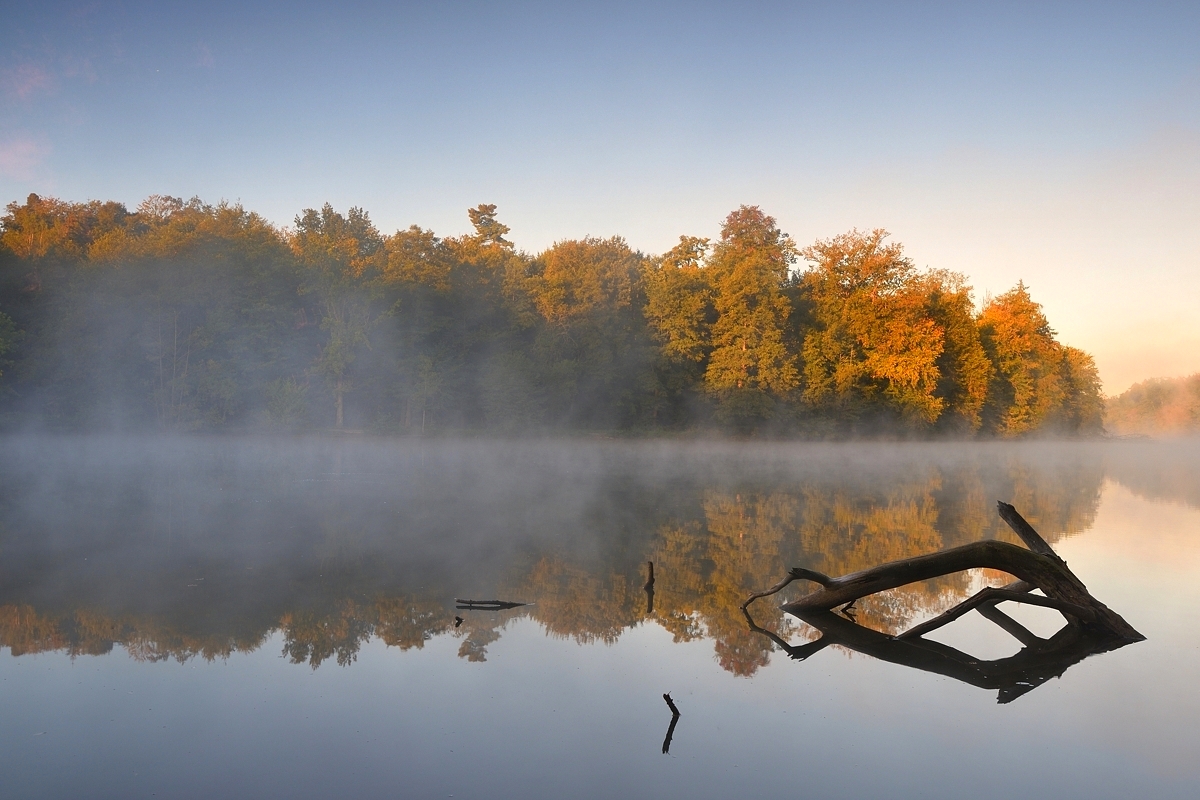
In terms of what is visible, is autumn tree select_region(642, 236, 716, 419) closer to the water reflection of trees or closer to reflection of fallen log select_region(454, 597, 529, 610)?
the water reflection of trees

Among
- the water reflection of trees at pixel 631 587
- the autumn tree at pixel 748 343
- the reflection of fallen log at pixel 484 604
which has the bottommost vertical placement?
the water reflection of trees at pixel 631 587

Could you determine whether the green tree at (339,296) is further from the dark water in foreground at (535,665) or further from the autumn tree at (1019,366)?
the autumn tree at (1019,366)

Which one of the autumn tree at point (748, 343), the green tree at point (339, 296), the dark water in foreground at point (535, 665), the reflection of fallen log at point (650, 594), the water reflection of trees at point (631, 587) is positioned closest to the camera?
the dark water in foreground at point (535, 665)

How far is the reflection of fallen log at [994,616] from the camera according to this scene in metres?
7.91

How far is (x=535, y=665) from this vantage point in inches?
294

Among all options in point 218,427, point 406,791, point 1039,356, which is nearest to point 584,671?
point 406,791

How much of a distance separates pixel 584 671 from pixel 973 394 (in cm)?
6472

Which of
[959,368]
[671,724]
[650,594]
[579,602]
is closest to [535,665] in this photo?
[671,724]

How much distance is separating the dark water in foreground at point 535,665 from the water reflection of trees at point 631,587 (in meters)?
0.06

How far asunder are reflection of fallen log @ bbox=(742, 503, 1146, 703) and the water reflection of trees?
1.70 feet

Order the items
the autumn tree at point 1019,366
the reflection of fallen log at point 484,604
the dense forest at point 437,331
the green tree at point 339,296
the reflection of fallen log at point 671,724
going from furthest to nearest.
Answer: the autumn tree at point 1019,366 → the green tree at point 339,296 → the dense forest at point 437,331 → the reflection of fallen log at point 484,604 → the reflection of fallen log at point 671,724

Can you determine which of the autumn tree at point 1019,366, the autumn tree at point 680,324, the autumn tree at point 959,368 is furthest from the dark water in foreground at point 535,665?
the autumn tree at point 1019,366

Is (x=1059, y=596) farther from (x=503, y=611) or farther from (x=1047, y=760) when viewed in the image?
(x=503, y=611)

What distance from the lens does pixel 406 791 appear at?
16.4ft
